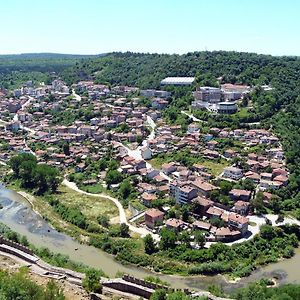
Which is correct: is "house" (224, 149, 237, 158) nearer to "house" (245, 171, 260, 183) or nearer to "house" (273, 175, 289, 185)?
"house" (245, 171, 260, 183)

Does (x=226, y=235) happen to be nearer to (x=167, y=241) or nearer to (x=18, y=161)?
(x=167, y=241)

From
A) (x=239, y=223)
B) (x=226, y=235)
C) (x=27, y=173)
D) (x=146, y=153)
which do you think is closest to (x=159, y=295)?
(x=226, y=235)

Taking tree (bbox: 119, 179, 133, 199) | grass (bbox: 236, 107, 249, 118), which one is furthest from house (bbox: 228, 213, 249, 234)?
grass (bbox: 236, 107, 249, 118)

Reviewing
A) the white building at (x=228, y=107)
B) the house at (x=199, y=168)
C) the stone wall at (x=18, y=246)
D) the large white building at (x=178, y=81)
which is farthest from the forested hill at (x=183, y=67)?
the stone wall at (x=18, y=246)

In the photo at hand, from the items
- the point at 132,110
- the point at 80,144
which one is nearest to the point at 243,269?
the point at 80,144

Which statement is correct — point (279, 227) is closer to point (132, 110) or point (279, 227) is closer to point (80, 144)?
point (80, 144)

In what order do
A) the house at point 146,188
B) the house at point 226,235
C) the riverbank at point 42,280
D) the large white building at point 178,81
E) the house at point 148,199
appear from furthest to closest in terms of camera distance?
1. the large white building at point 178,81
2. the house at point 146,188
3. the house at point 148,199
4. the house at point 226,235
5. the riverbank at point 42,280

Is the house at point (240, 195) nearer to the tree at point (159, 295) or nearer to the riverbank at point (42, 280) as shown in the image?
the riverbank at point (42, 280)
